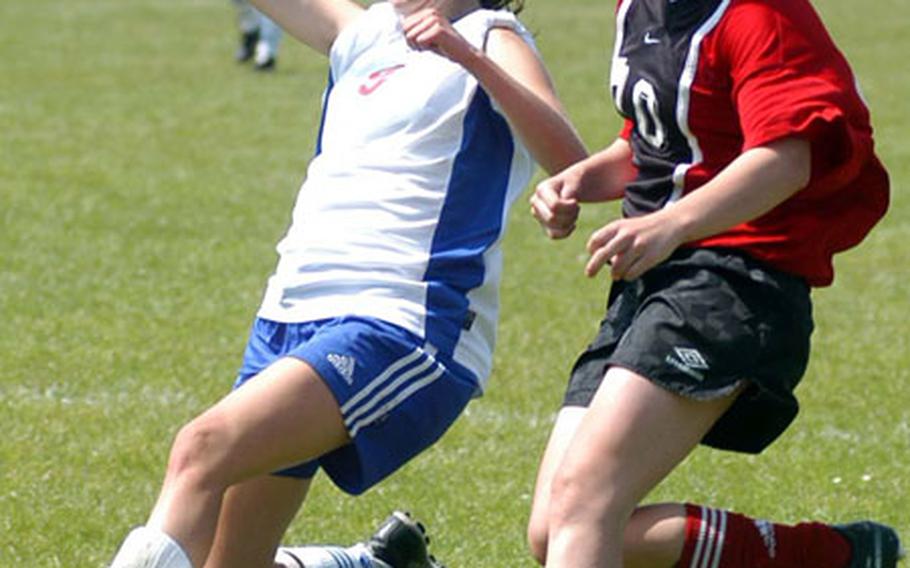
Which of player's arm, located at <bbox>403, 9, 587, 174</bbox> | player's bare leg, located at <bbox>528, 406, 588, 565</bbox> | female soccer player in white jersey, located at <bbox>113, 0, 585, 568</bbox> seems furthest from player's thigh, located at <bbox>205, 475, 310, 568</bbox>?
player's arm, located at <bbox>403, 9, 587, 174</bbox>

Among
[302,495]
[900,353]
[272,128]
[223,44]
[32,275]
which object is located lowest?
[223,44]

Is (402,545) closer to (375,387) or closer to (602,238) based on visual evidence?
(375,387)

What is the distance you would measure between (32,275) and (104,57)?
1003 centimetres

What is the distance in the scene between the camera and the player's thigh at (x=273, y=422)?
13.9ft

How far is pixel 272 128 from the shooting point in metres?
15.0

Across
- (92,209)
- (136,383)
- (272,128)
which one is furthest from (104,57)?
(136,383)

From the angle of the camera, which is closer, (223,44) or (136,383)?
(136,383)

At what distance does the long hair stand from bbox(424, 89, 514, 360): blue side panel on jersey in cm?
33

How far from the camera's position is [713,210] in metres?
3.96

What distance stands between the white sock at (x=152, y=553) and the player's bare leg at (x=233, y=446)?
0.8 inches

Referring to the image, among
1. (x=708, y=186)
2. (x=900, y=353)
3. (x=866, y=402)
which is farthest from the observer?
(x=900, y=353)

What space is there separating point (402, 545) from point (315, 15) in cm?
136

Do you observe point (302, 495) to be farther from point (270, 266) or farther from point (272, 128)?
point (272, 128)

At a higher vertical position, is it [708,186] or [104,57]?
[708,186]
